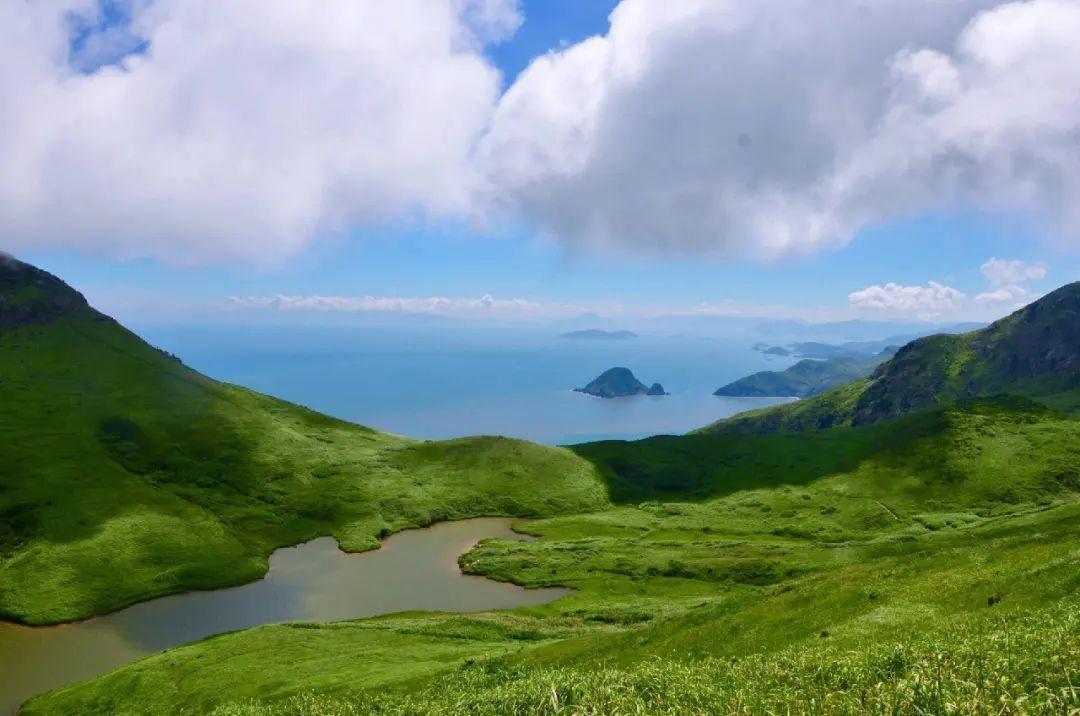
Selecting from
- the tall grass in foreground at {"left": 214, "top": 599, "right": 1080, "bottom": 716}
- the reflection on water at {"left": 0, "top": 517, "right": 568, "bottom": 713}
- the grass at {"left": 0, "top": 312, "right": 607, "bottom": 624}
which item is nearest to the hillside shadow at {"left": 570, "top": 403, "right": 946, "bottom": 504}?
the grass at {"left": 0, "top": 312, "right": 607, "bottom": 624}

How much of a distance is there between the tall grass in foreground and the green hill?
0.15 m

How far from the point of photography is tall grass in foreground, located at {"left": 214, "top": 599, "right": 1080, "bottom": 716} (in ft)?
55.8

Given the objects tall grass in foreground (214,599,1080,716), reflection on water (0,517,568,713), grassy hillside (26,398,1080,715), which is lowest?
Result: reflection on water (0,517,568,713)

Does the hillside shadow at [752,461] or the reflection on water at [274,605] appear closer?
the reflection on water at [274,605]

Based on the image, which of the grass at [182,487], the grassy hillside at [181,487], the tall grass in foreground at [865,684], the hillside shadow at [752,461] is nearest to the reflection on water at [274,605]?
the grass at [182,487]

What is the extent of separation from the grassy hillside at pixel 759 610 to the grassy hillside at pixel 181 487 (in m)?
29.4

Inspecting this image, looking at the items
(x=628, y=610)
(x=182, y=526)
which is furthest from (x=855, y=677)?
(x=182, y=526)

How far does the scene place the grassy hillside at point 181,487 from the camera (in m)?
116

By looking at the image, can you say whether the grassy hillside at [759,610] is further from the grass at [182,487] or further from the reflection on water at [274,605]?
the grass at [182,487]

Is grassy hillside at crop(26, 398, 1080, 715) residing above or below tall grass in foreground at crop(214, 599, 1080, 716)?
below

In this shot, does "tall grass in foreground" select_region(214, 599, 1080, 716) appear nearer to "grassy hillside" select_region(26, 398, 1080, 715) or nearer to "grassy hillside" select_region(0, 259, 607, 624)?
"grassy hillside" select_region(26, 398, 1080, 715)

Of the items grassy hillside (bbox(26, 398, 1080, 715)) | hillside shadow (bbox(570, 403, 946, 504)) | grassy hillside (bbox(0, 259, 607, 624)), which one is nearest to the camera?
grassy hillside (bbox(26, 398, 1080, 715))

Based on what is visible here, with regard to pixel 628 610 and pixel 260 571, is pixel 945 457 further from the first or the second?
pixel 260 571

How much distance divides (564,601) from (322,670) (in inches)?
1777
